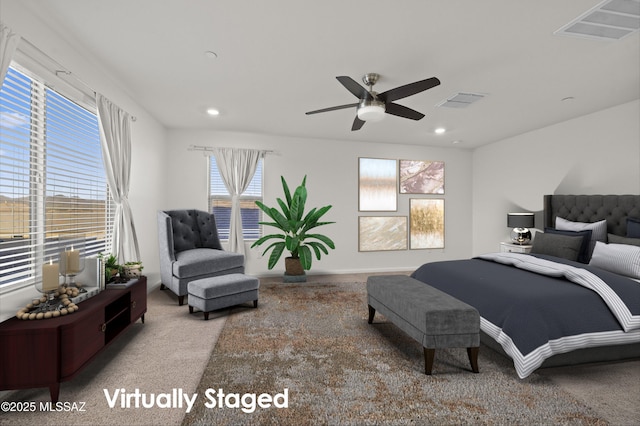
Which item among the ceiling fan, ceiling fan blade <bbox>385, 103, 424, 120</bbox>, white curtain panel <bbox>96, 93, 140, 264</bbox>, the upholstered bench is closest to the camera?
the upholstered bench

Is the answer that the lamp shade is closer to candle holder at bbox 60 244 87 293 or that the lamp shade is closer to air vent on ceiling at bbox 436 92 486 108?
air vent on ceiling at bbox 436 92 486 108

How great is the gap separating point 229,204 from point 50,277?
3.29m

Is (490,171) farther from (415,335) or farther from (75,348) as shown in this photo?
(75,348)

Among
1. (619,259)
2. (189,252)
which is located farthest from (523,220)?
(189,252)

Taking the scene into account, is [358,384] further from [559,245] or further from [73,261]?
[559,245]

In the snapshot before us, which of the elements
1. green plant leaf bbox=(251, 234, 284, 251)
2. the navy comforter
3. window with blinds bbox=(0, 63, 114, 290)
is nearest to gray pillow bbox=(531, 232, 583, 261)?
the navy comforter

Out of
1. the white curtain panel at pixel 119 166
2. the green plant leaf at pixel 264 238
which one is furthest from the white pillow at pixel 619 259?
the white curtain panel at pixel 119 166

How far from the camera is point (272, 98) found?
3576 millimetres

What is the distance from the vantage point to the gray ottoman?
122 inches

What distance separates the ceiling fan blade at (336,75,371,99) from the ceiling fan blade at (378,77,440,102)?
145mm

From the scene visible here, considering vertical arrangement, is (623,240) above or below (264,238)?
above

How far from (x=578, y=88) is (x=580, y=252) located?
73.3 inches

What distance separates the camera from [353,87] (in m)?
2.52

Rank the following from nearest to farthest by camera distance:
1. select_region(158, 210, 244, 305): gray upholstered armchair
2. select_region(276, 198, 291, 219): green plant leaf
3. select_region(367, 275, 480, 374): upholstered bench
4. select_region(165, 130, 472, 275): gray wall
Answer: select_region(367, 275, 480, 374): upholstered bench < select_region(158, 210, 244, 305): gray upholstered armchair < select_region(276, 198, 291, 219): green plant leaf < select_region(165, 130, 472, 275): gray wall
